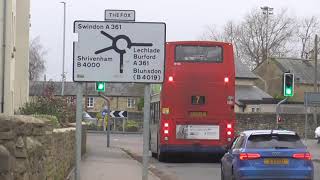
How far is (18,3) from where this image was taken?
32.2 m

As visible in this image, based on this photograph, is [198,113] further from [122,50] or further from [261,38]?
[261,38]

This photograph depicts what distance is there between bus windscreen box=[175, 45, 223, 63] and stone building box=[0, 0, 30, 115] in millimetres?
6391

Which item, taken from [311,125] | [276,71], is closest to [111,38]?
[311,125]

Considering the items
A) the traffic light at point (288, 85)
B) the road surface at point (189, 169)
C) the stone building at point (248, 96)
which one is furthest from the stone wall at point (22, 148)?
the stone building at point (248, 96)

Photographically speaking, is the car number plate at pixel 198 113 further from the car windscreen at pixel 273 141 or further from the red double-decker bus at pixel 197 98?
the car windscreen at pixel 273 141

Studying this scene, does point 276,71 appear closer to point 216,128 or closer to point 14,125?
point 216,128

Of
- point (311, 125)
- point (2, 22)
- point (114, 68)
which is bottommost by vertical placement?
point (311, 125)

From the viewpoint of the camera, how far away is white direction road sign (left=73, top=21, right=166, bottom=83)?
8.42m

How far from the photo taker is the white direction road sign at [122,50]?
8.42 metres

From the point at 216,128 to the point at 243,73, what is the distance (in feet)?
182

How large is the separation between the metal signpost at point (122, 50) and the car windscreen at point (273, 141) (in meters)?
6.59

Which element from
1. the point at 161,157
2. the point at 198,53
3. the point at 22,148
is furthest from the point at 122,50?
the point at 161,157

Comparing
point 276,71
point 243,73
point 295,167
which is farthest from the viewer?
point 276,71

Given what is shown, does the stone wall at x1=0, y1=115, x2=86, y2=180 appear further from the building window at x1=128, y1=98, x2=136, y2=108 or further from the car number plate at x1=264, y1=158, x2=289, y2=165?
the building window at x1=128, y1=98, x2=136, y2=108
